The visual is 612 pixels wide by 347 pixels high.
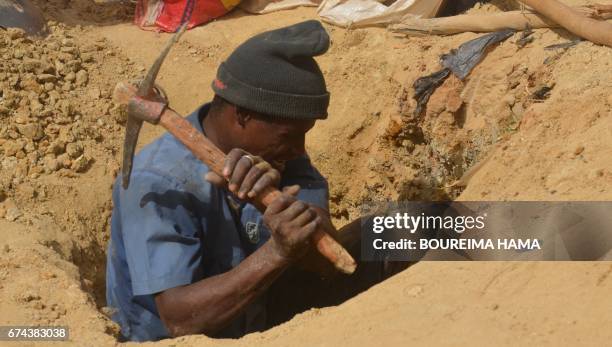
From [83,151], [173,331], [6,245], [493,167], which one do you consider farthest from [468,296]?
[83,151]

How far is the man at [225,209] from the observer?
2.72m

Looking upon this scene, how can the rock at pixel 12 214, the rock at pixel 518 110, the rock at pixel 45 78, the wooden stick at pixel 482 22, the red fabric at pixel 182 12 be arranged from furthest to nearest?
the red fabric at pixel 182 12, the rock at pixel 45 78, the wooden stick at pixel 482 22, the rock at pixel 518 110, the rock at pixel 12 214

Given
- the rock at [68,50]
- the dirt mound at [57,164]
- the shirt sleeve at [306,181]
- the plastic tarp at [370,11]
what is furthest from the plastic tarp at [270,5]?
the shirt sleeve at [306,181]

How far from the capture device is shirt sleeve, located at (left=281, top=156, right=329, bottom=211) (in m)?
3.39

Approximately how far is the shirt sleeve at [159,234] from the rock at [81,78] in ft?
8.58

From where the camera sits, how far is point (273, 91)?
2.90 m

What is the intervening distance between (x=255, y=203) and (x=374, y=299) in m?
0.49

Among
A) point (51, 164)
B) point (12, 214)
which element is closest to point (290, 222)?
point (12, 214)

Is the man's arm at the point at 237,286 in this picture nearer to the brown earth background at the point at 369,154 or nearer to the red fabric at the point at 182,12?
the brown earth background at the point at 369,154

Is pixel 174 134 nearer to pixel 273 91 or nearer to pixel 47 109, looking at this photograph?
pixel 273 91

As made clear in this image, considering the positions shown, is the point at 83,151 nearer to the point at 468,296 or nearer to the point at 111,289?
the point at 111,289

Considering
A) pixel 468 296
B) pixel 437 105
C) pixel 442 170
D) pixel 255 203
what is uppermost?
pixel 255 203

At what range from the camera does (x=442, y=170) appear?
481 cm

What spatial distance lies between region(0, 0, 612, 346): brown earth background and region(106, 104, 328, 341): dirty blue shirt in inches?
7.3
